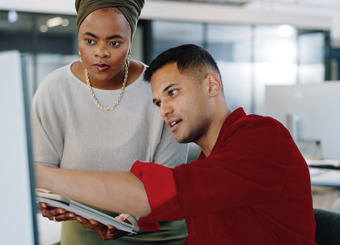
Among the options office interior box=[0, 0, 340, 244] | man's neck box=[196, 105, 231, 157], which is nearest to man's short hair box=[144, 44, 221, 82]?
man's neck box=[196, 105, 231, 157]

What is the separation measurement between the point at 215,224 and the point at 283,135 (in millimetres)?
307

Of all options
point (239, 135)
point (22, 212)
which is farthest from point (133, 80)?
point (22, 212)

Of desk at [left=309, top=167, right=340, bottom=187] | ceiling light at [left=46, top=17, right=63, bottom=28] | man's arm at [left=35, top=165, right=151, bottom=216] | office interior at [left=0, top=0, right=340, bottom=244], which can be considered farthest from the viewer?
ceiling light at [left=46, top=17, right=63, bottom=28]

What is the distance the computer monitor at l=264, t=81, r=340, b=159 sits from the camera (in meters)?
2.72

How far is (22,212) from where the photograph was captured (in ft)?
1.75

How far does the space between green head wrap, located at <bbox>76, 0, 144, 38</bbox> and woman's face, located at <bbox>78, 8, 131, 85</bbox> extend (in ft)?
0.05

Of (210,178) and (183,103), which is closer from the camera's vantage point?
(210,178)

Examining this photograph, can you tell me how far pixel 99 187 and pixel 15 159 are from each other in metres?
0.35

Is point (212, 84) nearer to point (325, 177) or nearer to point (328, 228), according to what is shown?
point (328, 228)

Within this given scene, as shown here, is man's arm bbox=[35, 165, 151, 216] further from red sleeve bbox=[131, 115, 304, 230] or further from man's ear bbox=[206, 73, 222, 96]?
man's ear bbox=[206, 73, 222, 96]

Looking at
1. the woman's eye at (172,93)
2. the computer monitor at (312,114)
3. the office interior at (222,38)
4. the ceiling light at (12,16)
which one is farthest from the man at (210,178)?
the ceiling light at (12,16)

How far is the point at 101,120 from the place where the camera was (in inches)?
60.6

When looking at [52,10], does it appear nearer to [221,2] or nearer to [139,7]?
[221,2]

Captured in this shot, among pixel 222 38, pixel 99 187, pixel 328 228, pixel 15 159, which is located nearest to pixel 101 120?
pixel 99 187
